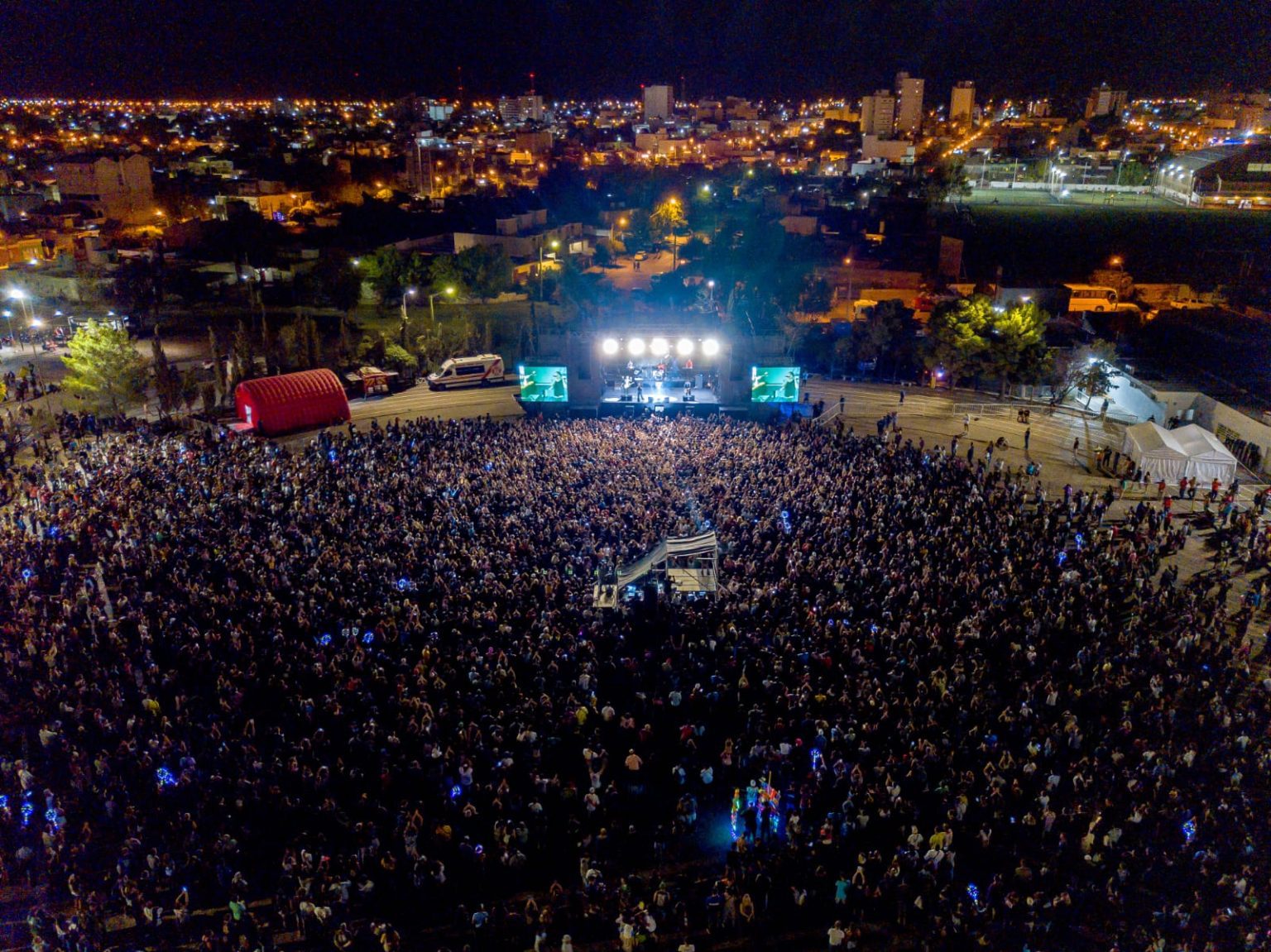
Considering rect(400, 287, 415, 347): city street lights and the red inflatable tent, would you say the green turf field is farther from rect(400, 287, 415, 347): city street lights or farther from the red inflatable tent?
the red inflatable tent

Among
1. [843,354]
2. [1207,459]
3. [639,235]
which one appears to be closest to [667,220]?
[639,235]

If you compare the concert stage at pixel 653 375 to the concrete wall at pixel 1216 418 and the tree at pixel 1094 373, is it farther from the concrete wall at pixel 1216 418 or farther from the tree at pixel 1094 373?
the concrete wall at pixel 1216 418

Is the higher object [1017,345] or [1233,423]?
[1017,345]

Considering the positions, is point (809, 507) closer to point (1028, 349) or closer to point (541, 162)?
point (1028, 349)

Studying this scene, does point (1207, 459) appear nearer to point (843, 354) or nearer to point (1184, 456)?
point (1184, 456)

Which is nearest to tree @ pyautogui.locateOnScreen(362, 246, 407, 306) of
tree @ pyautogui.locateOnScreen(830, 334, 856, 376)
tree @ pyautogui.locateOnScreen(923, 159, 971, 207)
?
tree @ pyautogui.locateOnScreen(830, 334, 856, 376)

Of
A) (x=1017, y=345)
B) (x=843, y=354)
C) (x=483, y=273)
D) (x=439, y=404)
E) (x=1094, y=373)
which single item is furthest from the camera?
(x=483, y=273)
